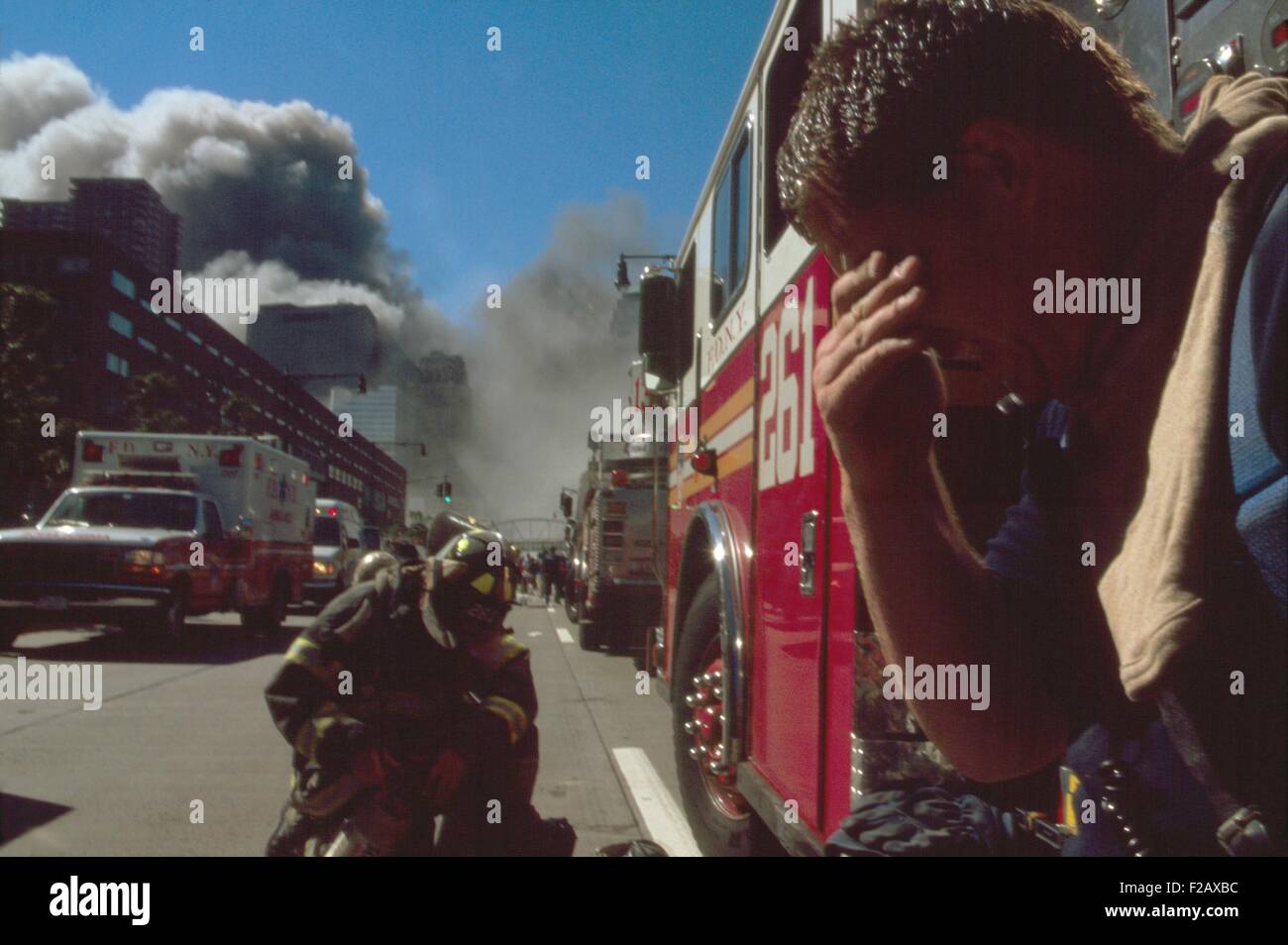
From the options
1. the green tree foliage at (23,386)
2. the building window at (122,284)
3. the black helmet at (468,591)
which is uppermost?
the building window at (122,284)

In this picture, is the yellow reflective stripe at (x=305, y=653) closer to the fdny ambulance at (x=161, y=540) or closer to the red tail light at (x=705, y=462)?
the red tail light at (x=705, y=462)

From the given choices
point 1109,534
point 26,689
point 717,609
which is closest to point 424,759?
point 717,609

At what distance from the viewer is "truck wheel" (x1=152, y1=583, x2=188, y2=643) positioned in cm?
1223

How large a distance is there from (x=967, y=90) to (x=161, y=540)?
1249 centimetres

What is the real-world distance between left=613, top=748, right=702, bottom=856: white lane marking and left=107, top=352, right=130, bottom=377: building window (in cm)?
6032

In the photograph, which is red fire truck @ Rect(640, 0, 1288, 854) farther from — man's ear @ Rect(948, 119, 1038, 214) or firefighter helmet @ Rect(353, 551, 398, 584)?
firefighter helmet @ Rect(353, 551, 398, 584)

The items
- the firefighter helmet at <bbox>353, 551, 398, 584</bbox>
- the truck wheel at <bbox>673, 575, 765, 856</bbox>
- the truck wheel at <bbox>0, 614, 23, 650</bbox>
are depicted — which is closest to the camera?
the firefighter helmet at <bbox>353, 551, 398, 584</bbox>

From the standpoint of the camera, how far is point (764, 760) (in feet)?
10.8

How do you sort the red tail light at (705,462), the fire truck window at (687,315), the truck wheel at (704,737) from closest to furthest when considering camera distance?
1. the truck wheel at (704,737)
2. the red tail light at (705,462)
3. the fire truck window at (687,315)

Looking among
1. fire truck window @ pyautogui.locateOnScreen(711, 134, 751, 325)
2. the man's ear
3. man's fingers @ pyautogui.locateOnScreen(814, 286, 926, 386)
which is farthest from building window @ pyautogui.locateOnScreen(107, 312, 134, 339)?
the man's ear

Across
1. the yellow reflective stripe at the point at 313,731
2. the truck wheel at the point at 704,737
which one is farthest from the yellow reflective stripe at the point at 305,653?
the truck wheel at the point at 704,737

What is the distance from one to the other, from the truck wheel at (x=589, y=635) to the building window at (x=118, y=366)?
52.9 metres

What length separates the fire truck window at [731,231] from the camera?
13.8 feet
